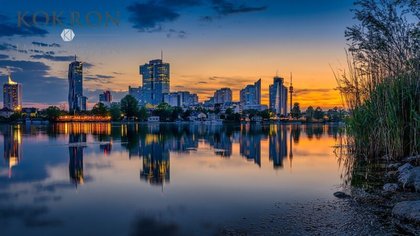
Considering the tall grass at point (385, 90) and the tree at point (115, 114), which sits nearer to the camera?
the tall grass at point (385, 90)

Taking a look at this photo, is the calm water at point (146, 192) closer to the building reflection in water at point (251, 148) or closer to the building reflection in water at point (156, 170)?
the building reflection in water at point (156, 170)

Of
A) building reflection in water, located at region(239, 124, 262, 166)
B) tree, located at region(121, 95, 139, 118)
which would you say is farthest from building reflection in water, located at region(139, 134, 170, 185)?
tree, located at region(121, 95, 139, 118)

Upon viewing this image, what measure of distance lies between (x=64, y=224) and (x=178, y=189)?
4.95 metres

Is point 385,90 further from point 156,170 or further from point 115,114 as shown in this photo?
point 115,114

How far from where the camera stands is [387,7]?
16078 millimetres

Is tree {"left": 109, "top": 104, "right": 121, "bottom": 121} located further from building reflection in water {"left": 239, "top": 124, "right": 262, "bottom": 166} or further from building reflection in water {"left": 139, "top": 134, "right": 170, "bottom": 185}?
building reflection in water {"left": 139, "top": 134, "right": 170, "bottom": 185}

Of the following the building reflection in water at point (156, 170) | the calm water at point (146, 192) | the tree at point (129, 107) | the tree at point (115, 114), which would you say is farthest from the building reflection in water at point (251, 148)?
the tree at point (115, 114)

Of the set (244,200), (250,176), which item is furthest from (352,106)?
(244,200)

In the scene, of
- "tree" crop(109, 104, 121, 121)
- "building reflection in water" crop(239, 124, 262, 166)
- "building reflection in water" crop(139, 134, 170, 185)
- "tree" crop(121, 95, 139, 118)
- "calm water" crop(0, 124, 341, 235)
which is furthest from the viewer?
"tree" crop(109, 104, 121, 121)

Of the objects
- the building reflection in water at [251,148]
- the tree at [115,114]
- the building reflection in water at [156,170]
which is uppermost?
the tree at [115,114]

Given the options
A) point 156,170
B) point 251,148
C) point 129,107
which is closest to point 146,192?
point 156,170

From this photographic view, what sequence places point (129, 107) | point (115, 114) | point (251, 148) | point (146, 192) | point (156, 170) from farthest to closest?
point (115, 114) < point (129, 107) < point (251, 148) < point (156, 170) < point (146, 192)

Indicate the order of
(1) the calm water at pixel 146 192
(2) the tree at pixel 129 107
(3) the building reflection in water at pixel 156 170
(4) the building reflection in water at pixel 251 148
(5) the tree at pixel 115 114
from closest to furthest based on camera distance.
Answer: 1. (1) the calm water at pixel 146 192
2. (3) the building reflection in water at pixel 156 170
3. (4) the building reflection in water at pixel 251 148
4. (2) the tree at pixel 129 107
5. (5) the tree at pixel 115 114

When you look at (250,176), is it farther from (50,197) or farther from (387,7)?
(387,7)
